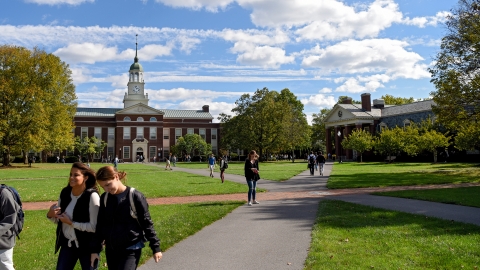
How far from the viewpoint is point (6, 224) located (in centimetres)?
A: 412

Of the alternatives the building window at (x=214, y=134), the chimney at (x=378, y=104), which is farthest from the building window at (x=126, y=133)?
the chimney at (x=378, y=104)

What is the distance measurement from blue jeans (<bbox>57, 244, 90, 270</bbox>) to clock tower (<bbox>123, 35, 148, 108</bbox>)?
279ft

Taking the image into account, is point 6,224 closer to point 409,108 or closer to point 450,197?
point 450,197

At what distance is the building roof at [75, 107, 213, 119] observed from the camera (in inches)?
3366

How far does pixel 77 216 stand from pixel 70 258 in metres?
0.48

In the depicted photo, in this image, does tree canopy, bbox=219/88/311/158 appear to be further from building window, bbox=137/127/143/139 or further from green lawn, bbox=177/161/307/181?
building window, bbox=137/127/143/139

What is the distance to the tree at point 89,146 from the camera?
241ft

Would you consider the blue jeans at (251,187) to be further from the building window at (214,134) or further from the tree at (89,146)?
the building window at (214,134)

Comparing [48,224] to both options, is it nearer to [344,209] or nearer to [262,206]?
[262,206]

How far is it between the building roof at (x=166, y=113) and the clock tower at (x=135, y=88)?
13.0 feet

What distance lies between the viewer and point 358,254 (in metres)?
6.56

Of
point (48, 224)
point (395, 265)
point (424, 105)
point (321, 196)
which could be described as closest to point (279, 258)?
point (395, 265)

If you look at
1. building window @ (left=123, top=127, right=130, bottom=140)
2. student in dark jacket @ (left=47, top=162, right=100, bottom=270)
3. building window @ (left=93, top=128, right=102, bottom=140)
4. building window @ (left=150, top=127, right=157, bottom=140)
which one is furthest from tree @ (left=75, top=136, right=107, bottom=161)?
student in dark jacket @ (left=47, top=162, right=100, bottom=270)

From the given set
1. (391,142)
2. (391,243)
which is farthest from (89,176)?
(391,142)
